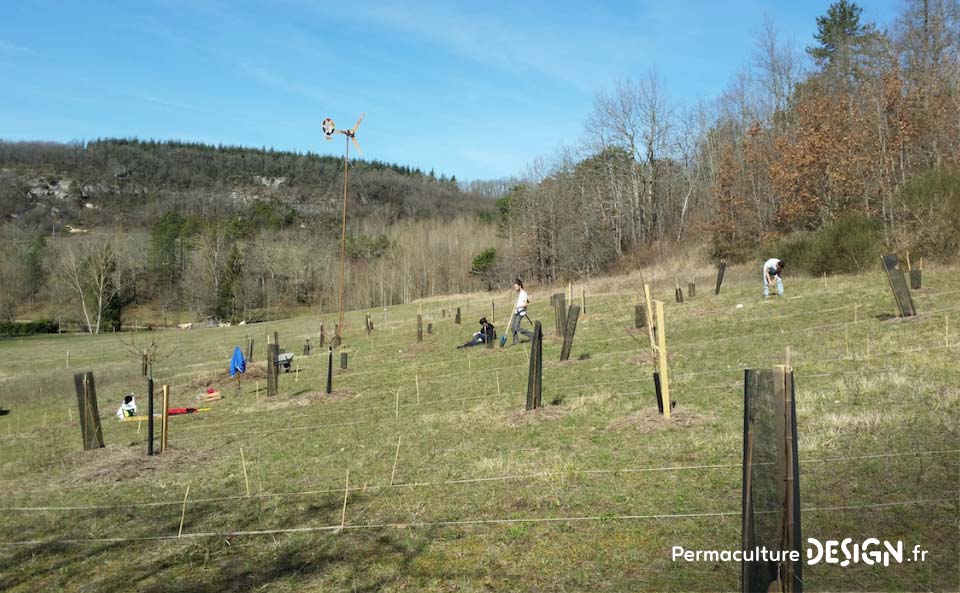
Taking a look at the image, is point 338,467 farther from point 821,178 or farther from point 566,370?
point 821,178

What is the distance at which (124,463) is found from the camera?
40.7ft

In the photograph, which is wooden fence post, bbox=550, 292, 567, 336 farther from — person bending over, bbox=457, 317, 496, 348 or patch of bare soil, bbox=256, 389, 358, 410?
patch of bare soil, bbox=256, 389, 358, 410

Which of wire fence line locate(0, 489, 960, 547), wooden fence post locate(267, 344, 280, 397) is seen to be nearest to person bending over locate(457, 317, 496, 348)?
wooden fence post locate(267, 344, 280, 397)

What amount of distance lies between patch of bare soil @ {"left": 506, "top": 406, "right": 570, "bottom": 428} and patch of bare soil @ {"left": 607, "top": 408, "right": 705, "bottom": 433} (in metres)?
1.31

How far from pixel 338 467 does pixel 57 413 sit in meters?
15.6

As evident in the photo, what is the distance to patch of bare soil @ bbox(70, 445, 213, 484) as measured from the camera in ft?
39.3

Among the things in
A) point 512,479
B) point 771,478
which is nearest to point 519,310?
point 512,479

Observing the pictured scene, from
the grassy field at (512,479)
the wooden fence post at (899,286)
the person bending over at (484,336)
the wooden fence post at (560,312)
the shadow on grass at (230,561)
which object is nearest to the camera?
the grassy field at (512,479)

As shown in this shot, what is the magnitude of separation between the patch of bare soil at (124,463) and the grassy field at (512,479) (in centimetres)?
6

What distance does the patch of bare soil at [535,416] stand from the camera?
40.0 ft

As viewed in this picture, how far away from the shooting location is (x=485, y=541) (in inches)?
283

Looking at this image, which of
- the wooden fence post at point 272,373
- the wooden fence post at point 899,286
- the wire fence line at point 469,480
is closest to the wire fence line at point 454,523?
the wire fence line at point 469,480

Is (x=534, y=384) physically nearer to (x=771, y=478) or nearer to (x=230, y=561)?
(x=230, y=561)

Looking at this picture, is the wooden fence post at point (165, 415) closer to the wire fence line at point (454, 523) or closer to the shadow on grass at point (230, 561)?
the wire fence line at point (454, 523)
